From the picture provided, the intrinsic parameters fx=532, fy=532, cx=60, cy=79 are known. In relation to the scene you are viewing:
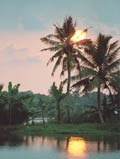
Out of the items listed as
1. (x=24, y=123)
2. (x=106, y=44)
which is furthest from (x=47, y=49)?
(x=24, y=123)

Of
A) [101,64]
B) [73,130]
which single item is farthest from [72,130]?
[101,64]

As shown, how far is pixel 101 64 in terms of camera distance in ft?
152

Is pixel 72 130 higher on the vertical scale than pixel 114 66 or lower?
lower

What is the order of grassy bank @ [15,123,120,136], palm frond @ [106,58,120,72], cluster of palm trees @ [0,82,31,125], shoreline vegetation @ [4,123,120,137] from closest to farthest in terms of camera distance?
shoreline vegetation @ [4,123,120,137] → grassy bank @ [15,123,120,136] → palm frond @ [106,58,120,72] → cluster of palm trees @ [0,82,31,125]

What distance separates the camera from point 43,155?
24.1 metres

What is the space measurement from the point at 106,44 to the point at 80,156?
23.8 metres

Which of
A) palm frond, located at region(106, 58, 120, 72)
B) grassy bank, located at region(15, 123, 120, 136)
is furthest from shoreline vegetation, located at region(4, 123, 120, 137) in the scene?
palm frond, located at region(106, 58, 120, 72)

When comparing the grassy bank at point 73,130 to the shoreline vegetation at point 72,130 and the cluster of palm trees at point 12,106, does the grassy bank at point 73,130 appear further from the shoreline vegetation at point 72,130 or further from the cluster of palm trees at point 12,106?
the cluster of palm trees at point 12,106

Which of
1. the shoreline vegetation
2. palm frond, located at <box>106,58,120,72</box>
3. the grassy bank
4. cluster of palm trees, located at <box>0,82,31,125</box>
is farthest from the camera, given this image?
cluster of palm trees, located at <box>0,82,31,125</box>

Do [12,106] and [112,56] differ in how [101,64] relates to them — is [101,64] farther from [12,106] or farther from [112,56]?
[12,106]

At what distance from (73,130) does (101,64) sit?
7266mm

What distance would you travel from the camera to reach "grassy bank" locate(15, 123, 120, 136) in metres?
41.6

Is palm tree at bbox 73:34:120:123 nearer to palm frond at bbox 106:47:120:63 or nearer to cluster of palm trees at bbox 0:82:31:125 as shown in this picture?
palm frond at bbox 106:47:120:63

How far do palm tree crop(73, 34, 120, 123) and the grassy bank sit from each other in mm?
2895
